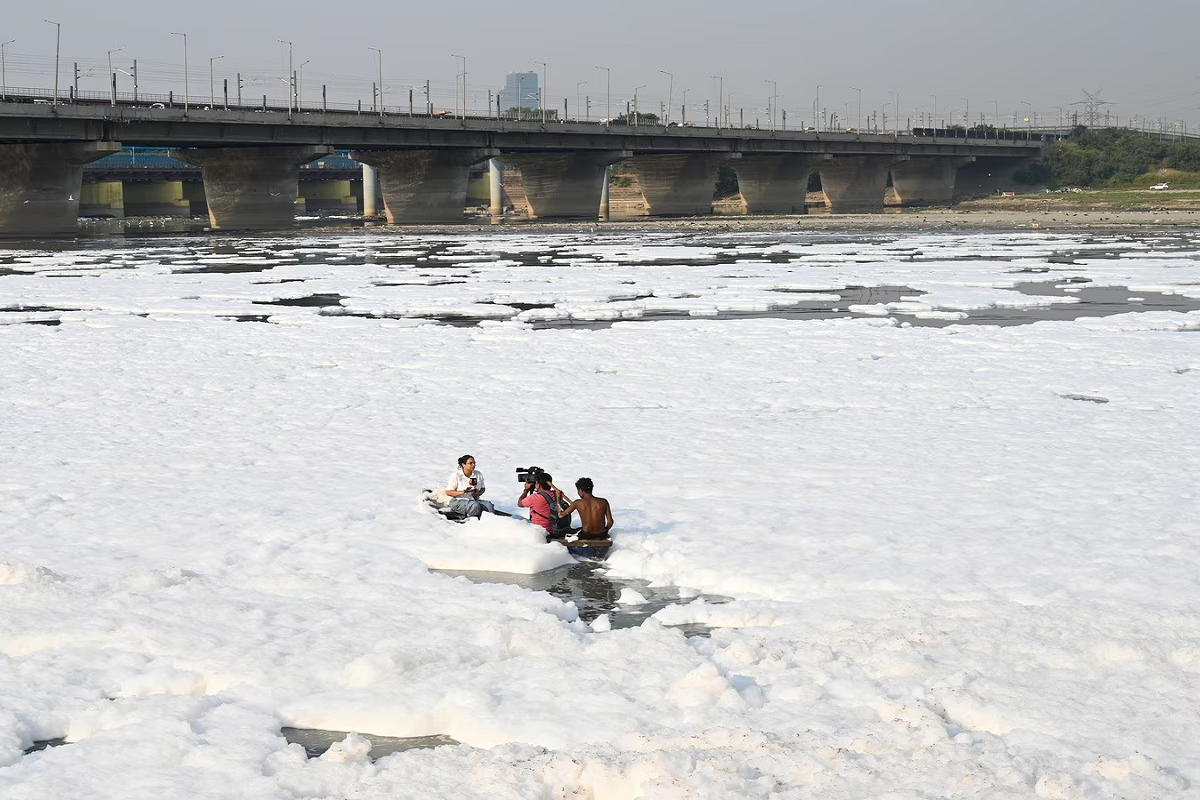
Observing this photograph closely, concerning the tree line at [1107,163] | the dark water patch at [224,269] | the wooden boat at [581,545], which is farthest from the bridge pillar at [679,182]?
the wooden boat at [581,545]

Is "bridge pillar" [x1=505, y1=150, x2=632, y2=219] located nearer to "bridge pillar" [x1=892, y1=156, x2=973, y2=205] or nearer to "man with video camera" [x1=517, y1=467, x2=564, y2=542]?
"bridge pillar" [x1=892, y1=156, x2=973, y2=205]

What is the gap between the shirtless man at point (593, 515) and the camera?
33.7 feet

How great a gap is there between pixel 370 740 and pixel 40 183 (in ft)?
258

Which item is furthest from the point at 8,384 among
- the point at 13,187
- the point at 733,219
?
the point at 733,219

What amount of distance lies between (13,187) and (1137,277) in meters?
64.0

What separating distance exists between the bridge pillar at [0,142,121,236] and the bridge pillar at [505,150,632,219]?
4138 cm

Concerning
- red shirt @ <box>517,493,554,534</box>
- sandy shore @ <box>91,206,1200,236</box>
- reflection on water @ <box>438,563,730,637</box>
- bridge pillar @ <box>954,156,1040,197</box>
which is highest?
bridge pillar @ <box>954,156,1040,197</box>

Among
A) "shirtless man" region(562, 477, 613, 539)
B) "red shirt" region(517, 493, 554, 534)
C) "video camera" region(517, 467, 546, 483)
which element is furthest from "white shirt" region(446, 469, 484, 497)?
"shirtless man" region(562, 477, 613, 539)

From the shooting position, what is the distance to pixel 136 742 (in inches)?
258

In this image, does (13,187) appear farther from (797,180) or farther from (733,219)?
(797,180)

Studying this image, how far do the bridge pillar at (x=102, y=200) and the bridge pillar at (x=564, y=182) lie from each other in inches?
2390

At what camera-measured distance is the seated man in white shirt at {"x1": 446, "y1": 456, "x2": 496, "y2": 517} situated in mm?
10898

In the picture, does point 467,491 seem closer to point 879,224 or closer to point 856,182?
point 879,224

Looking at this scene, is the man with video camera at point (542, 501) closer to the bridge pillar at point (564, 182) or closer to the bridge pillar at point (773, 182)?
the bridge pillar at point (564, 182)
